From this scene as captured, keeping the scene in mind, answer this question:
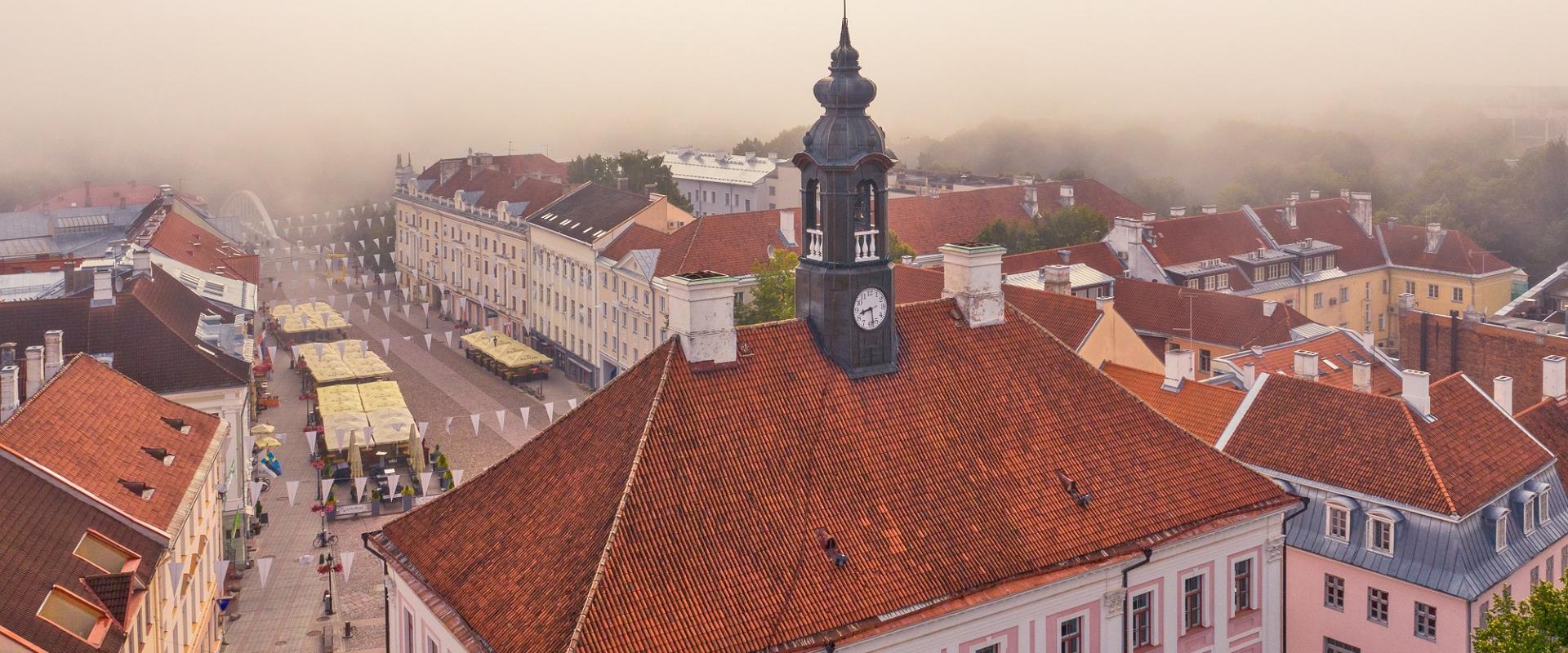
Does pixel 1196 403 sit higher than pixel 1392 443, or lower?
higher

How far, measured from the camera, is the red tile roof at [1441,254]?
94.1m

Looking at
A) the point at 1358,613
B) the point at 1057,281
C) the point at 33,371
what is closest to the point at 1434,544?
the point at 1358,613

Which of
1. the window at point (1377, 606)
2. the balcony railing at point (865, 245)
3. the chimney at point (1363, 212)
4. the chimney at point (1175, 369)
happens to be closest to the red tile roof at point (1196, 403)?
the chimney at point (1175, 369)

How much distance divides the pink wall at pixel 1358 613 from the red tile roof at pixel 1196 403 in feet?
15.4

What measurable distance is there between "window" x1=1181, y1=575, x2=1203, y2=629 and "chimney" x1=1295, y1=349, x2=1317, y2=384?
17.8 meters

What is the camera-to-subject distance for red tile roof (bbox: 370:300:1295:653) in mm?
25250

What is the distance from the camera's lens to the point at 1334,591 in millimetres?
40219

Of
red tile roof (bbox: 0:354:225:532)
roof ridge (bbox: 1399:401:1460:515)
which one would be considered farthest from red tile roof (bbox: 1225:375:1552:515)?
red tile roof (bbox: 0:354:225:532)

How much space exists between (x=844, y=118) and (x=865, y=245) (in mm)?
2651

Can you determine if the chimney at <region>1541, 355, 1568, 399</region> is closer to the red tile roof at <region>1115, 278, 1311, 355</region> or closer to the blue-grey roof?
the blue-grey roof

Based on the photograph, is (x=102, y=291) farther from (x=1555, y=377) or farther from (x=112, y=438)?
(x=1555, y=377)

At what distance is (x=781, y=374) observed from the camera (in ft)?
96.4

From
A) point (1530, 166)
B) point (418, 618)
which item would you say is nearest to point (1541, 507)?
point (418, 618)

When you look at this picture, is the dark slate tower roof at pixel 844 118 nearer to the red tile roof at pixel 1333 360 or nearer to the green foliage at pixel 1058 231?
the red tile roof at pixel 1333 360
